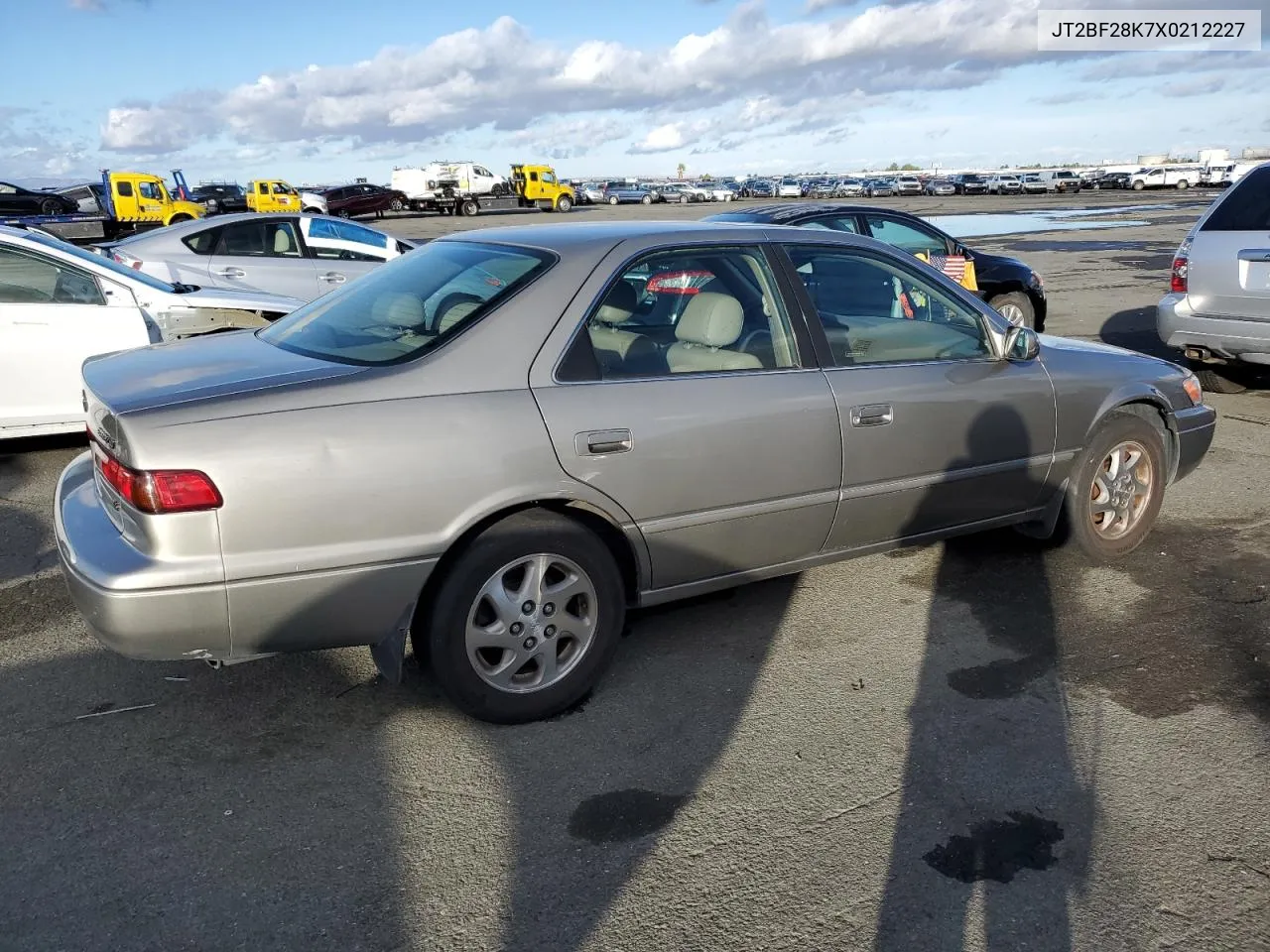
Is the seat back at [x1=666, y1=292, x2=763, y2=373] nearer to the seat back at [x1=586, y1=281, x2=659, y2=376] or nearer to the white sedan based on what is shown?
the seat back at [x1=586, y1=281, x2=659, y2=376]

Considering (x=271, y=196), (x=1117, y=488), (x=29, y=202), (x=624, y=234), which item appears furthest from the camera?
(x=271, y=196)

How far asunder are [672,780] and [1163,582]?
2.74 meters

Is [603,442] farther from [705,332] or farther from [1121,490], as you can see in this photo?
[1121,490]

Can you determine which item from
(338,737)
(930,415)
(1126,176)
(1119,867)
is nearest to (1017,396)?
(930,415)

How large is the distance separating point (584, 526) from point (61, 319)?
4.82 meters

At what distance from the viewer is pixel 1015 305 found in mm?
10086

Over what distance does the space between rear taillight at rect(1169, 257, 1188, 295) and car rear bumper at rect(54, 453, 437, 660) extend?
6.93 m

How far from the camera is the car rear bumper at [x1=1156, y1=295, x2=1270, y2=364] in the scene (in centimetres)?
735

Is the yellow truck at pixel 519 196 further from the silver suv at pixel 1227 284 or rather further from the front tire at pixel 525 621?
the front tire at pixel 525 621

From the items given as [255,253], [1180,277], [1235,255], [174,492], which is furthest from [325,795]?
[255,253]

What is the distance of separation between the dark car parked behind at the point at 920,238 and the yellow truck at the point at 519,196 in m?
45.1

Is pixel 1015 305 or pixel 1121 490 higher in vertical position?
pixel 1015 305

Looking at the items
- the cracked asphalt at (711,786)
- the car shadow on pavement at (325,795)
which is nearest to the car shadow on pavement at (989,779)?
the cracked asphalt at (711,786)

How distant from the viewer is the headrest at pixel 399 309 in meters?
3.62
